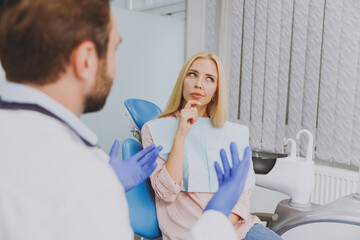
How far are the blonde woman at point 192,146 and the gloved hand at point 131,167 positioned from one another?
29 centimetres

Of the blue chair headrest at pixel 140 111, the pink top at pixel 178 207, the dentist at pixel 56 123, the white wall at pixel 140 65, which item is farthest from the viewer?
the white wall at pixel 140 65

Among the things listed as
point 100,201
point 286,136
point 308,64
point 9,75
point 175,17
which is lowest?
point 286,136

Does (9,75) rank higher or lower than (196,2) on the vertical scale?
lower

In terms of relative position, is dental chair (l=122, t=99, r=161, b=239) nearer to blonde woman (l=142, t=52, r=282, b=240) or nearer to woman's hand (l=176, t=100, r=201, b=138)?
blonde woman (l=142, t=52, r=282, b=240)

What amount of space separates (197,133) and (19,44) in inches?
40.7

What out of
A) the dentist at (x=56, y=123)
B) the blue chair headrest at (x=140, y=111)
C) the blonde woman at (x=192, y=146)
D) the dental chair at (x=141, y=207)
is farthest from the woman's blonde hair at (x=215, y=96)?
the dentist at (x=56, y=123)

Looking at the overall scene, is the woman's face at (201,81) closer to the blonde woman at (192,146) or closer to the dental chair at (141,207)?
the blonde woman at (192,146)

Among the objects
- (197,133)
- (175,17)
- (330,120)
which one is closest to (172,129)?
(197,133)

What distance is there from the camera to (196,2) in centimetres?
295

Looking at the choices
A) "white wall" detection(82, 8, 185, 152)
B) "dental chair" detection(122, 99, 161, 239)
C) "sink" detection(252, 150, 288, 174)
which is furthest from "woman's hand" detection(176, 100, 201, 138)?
"white wall" detection(82, 8, 185, 152)

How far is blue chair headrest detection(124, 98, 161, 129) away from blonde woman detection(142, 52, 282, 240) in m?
0.11

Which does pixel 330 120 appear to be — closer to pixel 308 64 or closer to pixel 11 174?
pixel 308 64

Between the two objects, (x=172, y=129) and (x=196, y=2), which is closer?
(x=172, y=129)

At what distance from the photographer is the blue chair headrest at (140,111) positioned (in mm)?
1591
